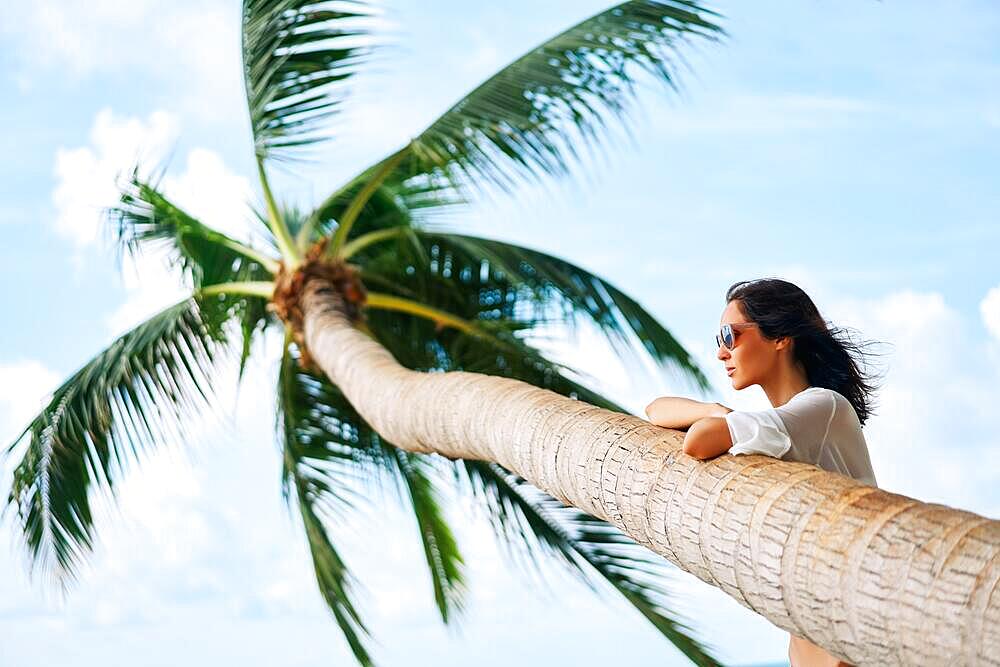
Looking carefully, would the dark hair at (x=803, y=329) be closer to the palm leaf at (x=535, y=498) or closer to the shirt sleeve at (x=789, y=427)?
the shirt sleeve at (x=789, y=427)

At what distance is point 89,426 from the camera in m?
7.22

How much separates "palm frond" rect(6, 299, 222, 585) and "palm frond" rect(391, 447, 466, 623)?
5.67 ft

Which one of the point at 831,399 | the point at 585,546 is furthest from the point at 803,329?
the point at 585,546

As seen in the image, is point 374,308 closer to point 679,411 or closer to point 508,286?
point 508,286

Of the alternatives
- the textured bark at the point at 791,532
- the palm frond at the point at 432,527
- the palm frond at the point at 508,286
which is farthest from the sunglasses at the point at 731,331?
the palm frond at the point at 432,527

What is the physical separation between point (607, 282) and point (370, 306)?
5.70ft

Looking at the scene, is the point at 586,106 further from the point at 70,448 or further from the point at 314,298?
the point at 70,448

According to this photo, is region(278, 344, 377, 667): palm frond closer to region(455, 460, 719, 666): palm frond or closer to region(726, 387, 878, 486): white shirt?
region(455, 460, 719, 666): palm frond

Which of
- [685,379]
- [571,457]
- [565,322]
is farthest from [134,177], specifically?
[571,457]

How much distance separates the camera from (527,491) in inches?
279

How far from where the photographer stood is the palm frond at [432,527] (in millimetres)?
8484

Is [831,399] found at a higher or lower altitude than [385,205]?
lower

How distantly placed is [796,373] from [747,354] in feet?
0.46

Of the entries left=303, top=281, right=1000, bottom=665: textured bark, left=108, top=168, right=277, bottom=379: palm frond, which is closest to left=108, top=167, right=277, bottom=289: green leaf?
left=108, top=168, right=277, bottom=379: palm frond
